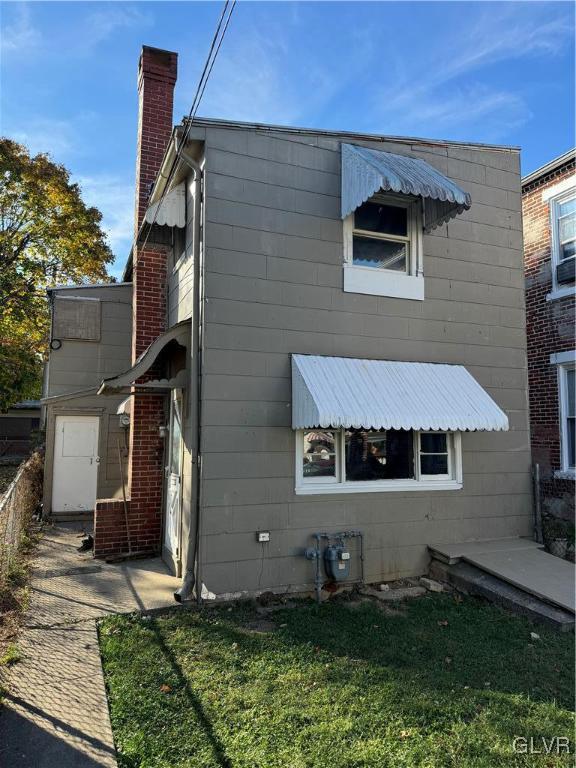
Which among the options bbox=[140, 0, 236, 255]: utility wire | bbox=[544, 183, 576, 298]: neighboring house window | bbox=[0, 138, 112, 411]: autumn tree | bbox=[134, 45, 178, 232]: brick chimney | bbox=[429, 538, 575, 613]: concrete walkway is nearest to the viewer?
bbox=[140, 0, 236, 255]: utility wire

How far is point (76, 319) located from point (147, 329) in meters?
3.82

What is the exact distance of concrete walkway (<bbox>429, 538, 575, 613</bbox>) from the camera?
589cm

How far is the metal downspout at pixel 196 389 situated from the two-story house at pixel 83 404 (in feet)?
18.2

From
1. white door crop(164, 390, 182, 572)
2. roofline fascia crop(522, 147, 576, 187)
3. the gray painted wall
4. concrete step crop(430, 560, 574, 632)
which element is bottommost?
concrete step crop(430, 560, 574, 632)

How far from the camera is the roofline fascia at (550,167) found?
378 inches

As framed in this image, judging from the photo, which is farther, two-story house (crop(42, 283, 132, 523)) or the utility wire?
two-story house (crop(42, 283, 132, 523))

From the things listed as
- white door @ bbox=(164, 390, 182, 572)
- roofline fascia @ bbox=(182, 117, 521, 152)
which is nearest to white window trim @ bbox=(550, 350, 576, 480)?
roofline fascia @ bbox=(182, 117, 521, 152)

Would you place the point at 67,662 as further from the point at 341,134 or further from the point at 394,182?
the point at 341,134

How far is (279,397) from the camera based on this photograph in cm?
652

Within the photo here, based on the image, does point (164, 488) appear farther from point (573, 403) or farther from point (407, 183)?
point (573, 403)

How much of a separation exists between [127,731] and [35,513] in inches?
359

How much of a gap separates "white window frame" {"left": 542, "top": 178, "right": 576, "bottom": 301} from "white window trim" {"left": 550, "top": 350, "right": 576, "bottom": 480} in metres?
1.24

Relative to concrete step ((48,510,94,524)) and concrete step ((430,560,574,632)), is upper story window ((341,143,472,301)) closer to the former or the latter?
concrete step ((430,560,574,632))

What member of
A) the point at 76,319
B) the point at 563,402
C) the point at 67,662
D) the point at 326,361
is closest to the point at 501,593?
the point at 326,361
